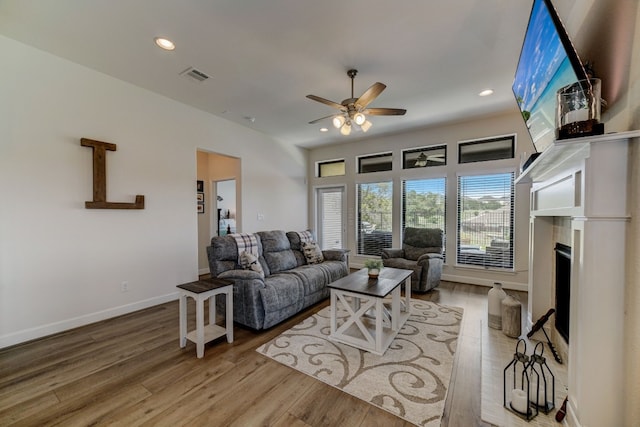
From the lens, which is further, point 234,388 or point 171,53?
point 171,53

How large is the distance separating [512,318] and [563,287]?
514 millimetres

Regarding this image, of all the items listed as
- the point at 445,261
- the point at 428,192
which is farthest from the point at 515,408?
the point at 428,192

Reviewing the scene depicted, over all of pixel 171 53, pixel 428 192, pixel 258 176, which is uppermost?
pixel 171 53

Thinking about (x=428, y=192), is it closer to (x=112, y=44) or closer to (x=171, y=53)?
(x=171, y=53)

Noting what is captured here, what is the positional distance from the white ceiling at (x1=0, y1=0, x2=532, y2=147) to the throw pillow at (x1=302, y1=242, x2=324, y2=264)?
223 centimetres

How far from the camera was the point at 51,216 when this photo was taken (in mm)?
2713

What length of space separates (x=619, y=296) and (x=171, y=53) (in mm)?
3879

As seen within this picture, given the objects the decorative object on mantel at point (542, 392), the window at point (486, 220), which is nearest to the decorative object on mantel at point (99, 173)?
the decorative object on mantel at point (542, 392)

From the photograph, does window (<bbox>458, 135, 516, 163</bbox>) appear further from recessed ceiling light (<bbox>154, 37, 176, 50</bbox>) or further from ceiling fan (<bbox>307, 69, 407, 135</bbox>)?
recessed ceiling light (<bbox>154, 37, 176, 50</bbox>)

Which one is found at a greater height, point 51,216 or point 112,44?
point 112,44

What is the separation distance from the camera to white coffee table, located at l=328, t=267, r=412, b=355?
233 centimetres

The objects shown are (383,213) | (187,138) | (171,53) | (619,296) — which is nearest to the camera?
Result: (619,296)

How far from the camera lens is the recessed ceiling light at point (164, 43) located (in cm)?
243

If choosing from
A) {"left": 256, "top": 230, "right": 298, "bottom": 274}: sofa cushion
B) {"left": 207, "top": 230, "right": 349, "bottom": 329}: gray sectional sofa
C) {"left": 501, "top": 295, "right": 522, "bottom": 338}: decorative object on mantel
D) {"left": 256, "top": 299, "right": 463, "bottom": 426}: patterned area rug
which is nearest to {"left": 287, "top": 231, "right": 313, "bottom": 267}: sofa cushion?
{"left": 207, "top": 230, "right": 349, "bottom": 329}: gray sectional sofa
